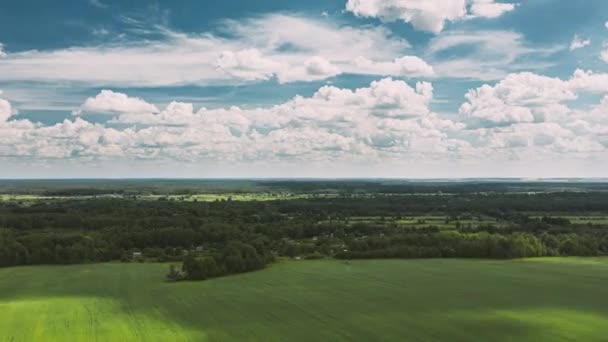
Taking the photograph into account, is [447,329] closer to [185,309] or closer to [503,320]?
[503,320]

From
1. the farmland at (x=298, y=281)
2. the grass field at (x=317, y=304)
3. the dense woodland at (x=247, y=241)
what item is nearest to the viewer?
the grass field at (x=317, y=304)

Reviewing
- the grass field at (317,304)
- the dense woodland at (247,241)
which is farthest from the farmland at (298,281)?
the dense woodland at (247,241)

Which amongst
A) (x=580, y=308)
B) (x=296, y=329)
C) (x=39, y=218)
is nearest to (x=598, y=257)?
(x=580, y=308)

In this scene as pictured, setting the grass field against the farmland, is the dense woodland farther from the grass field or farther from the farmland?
the grass field

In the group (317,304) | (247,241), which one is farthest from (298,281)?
(247,241)

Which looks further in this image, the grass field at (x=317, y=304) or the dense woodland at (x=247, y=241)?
the dense woodland at (x=247, y=241)

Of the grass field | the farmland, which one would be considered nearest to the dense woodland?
the farmland

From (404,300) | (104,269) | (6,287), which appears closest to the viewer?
(404,300)

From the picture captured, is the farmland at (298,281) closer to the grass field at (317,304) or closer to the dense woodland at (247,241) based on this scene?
the grass field at (317,304)
